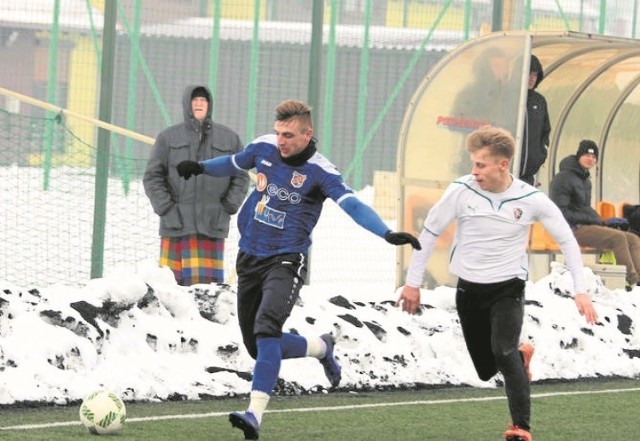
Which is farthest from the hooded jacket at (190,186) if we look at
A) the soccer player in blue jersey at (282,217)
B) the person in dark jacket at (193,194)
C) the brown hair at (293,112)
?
the brown hair at (293,112)

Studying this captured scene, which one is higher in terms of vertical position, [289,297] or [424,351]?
[289,297]

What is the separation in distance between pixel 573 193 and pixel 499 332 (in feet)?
24.9

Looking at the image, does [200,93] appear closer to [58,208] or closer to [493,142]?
[58,208]

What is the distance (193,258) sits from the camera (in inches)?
476

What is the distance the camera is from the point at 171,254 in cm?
1218

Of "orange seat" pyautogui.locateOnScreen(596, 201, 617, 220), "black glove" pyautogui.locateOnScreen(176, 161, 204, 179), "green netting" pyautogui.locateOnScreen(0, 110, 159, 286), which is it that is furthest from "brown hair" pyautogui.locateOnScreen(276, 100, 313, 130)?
"orange seat" pyautogui.locateOnScreen(596, 201, 617, 220)

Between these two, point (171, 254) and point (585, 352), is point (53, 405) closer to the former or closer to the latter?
point (171, 254)

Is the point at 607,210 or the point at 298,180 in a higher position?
the point at 298,180

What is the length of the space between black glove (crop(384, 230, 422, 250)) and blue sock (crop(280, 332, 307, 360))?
1204 mm

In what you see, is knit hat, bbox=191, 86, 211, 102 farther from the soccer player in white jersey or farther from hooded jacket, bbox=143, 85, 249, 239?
the soccer player in white jersey

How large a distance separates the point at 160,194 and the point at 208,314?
1.57 meters

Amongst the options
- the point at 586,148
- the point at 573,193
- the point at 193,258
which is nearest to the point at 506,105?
the point at 586,148

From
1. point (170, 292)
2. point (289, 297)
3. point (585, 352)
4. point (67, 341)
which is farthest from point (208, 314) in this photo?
point (585, 352)

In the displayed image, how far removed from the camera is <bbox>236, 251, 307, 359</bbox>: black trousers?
27.3ft
